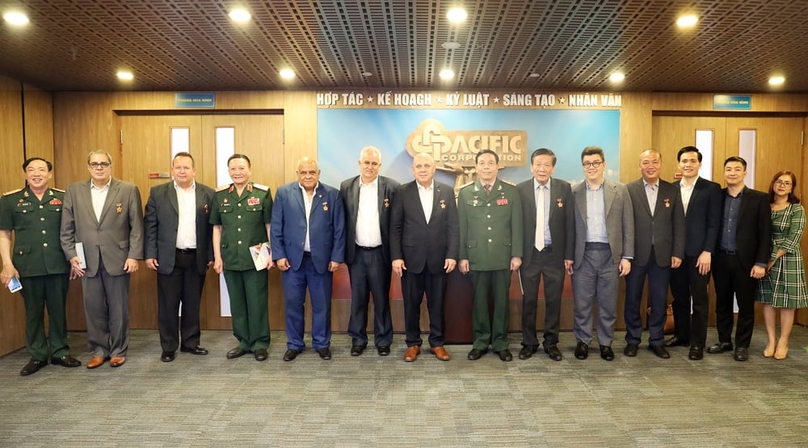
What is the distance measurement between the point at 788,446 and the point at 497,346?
2.09 m

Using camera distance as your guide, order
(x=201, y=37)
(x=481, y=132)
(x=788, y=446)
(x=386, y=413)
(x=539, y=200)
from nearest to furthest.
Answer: (x=788, y=446), (x=386, y=413), (x=201, y=37), (x=539, y=200), (x=481, y=132)

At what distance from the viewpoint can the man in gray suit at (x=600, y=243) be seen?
4395mm

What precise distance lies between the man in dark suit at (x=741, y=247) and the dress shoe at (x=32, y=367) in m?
5.79

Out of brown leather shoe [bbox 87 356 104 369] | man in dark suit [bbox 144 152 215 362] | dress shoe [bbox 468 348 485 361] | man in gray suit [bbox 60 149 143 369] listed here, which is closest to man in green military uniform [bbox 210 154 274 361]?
man in dark suit [bbox 144 152 215 362]

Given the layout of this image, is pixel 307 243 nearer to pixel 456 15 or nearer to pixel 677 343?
pixel 456 15

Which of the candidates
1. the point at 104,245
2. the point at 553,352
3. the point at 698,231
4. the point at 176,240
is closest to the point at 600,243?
the point at 698,231

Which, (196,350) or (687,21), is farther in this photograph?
(196,350)

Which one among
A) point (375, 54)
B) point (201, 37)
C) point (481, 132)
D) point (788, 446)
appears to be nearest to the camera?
point (788, 446)

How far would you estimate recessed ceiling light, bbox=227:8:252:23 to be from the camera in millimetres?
3234

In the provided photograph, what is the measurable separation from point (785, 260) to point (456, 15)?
142 inches

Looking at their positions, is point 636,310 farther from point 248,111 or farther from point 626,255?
point 248,111

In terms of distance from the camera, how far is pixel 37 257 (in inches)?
168

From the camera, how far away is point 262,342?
462cm

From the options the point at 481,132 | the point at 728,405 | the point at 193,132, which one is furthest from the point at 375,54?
the point at 728,405
